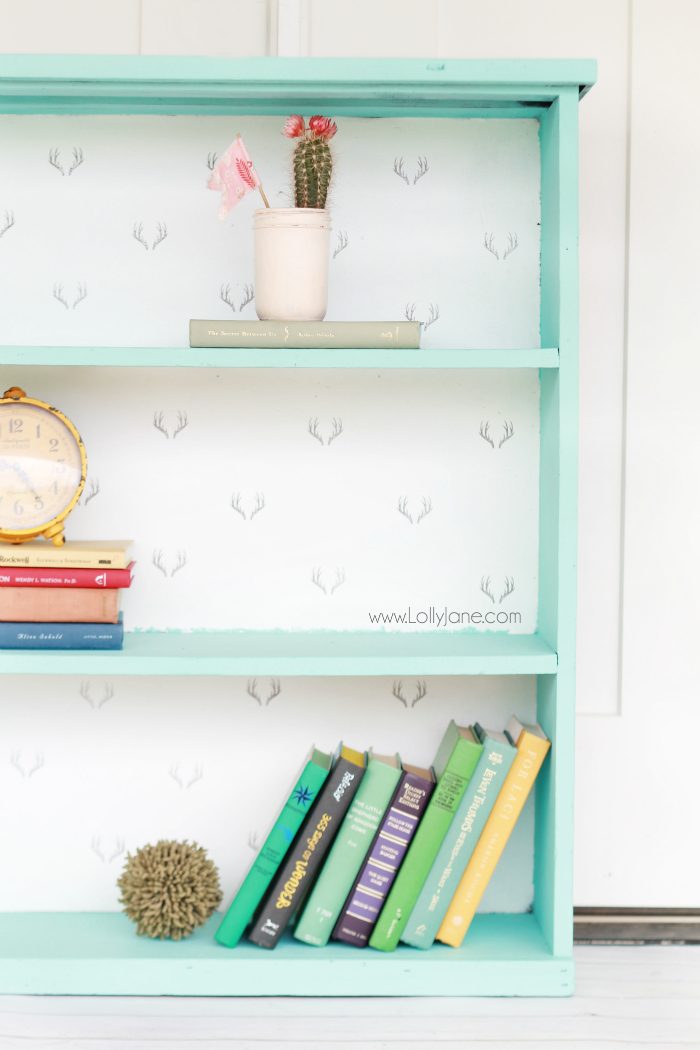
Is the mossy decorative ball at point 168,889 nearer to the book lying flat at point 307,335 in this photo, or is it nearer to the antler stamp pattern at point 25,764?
the antler stamp pattern at point 25,764

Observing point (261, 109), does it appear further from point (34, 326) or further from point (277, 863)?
point (277, 863)

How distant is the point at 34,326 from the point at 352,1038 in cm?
106

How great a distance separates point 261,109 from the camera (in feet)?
5.00

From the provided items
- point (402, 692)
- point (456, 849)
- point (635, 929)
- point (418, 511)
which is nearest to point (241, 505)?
point (418, 511)

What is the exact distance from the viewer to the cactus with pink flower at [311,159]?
4.68 ft

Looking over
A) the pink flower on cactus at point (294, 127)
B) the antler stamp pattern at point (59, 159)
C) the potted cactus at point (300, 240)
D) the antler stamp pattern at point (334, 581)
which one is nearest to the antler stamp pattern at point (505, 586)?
the antler stamp pattern at point (334, 581)

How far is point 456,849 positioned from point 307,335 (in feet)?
2.32

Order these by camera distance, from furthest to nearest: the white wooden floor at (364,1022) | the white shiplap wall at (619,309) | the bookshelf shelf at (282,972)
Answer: the white shiplap wall at (619,309)
the bookshelf shelf at (282,972)
the white wooden floor at (364,1022)

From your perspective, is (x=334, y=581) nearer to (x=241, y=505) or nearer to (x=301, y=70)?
(x=241, y=505)

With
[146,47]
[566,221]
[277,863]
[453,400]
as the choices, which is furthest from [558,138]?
[277,863]

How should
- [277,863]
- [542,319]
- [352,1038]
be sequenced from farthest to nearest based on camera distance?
1. [542,319]
2. [277,863]
3. [352,1038]

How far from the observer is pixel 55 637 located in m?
1.45

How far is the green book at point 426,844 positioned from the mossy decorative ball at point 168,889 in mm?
246

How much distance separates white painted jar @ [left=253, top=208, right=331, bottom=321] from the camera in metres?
1.42
